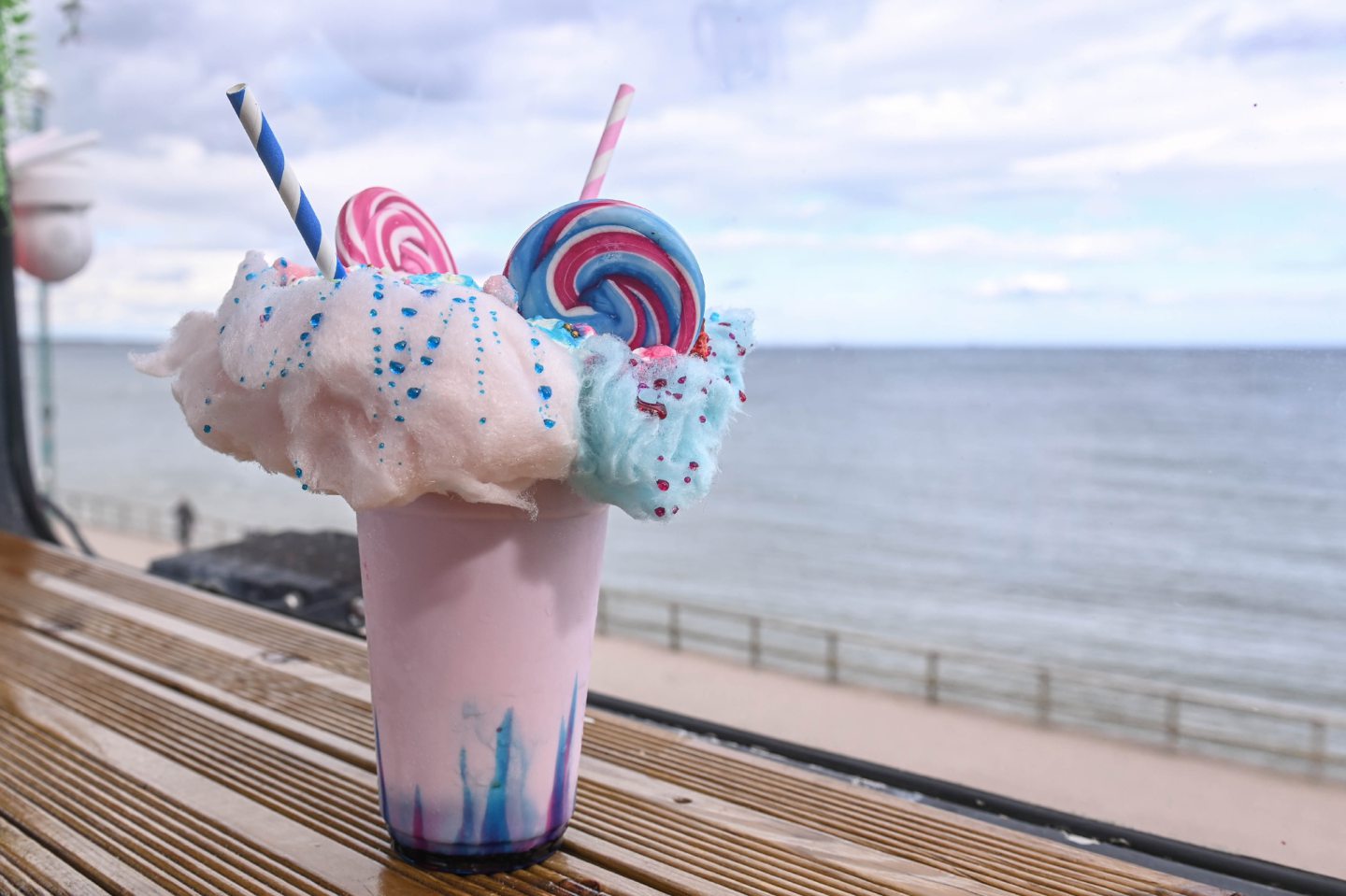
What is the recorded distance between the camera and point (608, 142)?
1.22m

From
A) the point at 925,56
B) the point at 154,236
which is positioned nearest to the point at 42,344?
the point at 154,236

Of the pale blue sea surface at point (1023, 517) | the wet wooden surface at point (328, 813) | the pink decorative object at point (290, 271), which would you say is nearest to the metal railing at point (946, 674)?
the pale blue sea surface at point (1023, 517)

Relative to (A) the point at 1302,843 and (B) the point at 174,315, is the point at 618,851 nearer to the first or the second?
(B) the point at 174,315


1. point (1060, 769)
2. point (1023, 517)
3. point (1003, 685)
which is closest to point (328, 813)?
point (1060, 769)

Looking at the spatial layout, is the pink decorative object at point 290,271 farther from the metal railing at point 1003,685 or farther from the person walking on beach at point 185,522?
the person walking on beach at point 185,522

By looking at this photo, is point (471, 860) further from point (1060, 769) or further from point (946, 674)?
point (946, 674)

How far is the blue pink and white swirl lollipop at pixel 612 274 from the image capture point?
0.99 meters

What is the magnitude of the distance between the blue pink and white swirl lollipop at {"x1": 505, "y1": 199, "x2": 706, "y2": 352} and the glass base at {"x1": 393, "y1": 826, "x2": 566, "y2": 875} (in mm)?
532

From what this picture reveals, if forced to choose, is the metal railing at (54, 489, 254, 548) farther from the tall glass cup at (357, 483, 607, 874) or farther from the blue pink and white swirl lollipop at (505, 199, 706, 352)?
the blue pink and white swirl lollipop at (505, 199, 706, 352)

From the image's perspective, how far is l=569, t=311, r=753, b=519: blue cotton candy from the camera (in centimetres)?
92

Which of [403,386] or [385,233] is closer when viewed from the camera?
[403,386]

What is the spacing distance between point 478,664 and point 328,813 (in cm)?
35

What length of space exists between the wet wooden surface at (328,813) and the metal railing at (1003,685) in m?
0.85

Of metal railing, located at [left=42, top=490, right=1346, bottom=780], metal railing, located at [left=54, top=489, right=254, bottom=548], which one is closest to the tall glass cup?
metal railing, located at [left=42, top=490, right=1346, bottom=780]
